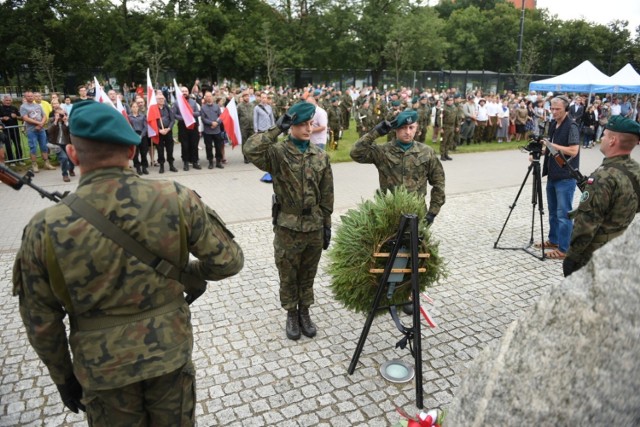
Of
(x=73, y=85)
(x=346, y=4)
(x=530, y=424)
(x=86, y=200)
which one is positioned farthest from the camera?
(x=346, y=4)

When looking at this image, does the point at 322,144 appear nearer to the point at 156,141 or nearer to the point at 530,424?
the point at 156,141

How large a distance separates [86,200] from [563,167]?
239 inches

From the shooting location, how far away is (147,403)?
248 cm

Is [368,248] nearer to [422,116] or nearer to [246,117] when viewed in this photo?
[246,117]

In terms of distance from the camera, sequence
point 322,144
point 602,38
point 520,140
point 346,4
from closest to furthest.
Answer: point 322,144 → point 520,140 → point 346,4 → point 602,38

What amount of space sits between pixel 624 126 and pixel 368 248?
264cm

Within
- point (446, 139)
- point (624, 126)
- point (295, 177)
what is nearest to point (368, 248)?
point (295, 177)

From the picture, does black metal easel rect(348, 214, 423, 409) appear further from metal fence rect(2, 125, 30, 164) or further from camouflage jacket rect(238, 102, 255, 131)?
metal fence rect(2, 125, 30, 164)

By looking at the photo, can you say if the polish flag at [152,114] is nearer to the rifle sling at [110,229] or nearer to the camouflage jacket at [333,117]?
the camouflage jacket at [333,117]

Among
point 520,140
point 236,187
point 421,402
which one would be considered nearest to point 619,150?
point 421,402

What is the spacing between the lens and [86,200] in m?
2.11

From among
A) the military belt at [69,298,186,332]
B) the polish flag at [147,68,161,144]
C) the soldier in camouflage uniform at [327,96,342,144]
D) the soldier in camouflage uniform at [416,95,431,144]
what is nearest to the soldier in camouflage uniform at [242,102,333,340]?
the military belt at [69,298,186,332]

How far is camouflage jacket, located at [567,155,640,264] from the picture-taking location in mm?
4176

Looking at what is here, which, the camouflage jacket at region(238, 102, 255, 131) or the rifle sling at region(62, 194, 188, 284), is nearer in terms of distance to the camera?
the rifle sling at region(62, 194, 188, 284)
